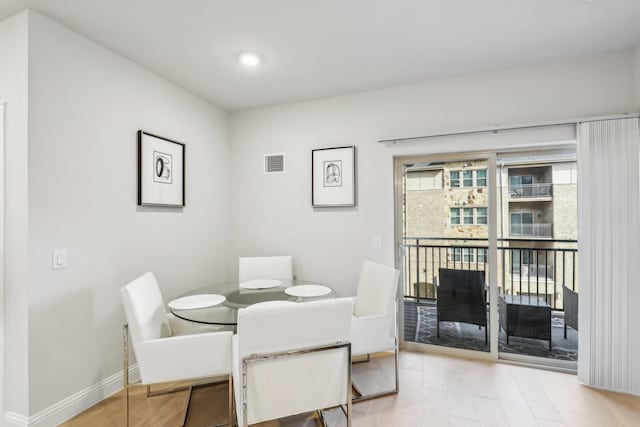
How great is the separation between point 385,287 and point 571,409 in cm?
141

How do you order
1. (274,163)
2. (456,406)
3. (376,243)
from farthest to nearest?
(274,163) → (376,243) → (456,406)

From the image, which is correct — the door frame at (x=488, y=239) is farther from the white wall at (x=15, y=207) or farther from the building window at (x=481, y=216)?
the white wall at (x=15, y=207)

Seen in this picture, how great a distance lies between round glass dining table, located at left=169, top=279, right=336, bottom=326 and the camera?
196 cm

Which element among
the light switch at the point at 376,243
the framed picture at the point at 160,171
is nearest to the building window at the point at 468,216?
the light switch at the point at 376,243

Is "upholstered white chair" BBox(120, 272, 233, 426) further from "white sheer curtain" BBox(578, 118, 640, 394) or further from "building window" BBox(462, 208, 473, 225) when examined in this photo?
"white sheer curtain" BBox(578, 118, 640, 394)

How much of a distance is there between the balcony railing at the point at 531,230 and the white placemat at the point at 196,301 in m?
2.48

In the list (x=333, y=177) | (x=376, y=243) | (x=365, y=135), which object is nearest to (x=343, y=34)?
(x=365, y=135)

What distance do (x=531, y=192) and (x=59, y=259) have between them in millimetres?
3538

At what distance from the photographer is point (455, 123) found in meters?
2.84

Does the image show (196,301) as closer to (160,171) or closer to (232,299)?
(232,299)

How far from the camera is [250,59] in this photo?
8.11 feet

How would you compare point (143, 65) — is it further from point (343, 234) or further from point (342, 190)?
point (343, 234)

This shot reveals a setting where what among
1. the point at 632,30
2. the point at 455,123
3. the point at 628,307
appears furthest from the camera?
the point at 455,123

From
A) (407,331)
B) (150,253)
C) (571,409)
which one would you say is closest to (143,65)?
(150,253)
